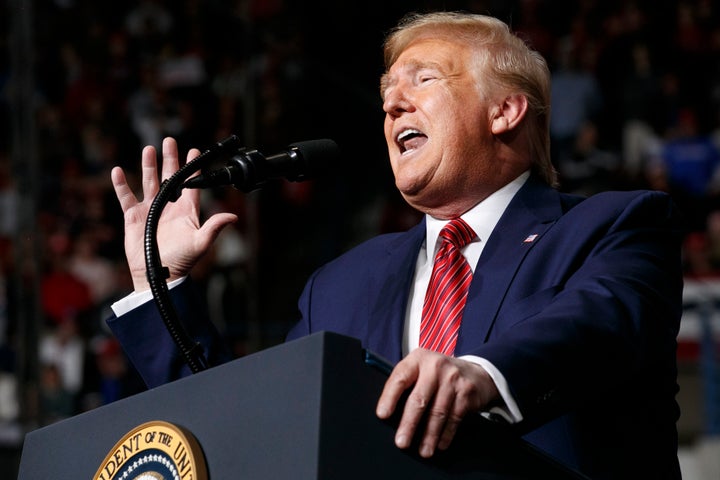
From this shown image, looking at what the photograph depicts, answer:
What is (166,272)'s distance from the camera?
5.57 feet

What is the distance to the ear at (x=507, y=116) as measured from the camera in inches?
86.2

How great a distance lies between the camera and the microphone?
1688 millimetres

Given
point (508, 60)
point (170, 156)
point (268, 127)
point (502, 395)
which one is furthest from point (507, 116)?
point (268, 127)

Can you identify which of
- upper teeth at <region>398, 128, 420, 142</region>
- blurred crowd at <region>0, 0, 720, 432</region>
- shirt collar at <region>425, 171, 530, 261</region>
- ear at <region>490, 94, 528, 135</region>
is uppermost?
upper teeth at <region>398, 128, 420, 142</region>

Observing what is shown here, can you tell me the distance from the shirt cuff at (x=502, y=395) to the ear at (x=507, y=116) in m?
0.92

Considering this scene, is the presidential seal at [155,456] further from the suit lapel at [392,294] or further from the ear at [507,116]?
the ear at [507,116]

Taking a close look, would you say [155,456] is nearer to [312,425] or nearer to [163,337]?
[312,425]

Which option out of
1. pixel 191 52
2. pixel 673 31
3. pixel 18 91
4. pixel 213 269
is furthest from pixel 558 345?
pixel 191 52

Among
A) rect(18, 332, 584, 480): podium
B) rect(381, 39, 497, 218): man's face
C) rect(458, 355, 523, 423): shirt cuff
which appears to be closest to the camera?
rect(18, 332, 584, 480): podium

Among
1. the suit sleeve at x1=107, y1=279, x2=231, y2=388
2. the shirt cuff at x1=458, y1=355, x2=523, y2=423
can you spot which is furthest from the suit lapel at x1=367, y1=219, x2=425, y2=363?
the shirt cuff at x1=458, y1=355, x2=523, y2=423

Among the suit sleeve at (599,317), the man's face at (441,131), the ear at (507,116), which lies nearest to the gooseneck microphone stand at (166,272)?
the suit sleeve at (599,317)

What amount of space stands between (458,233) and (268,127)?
544cm

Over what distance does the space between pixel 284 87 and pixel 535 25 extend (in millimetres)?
1962

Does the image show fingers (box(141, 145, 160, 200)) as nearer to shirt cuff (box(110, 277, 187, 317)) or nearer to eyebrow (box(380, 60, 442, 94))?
shirt cuff (box(110, 277, 187, 317))
